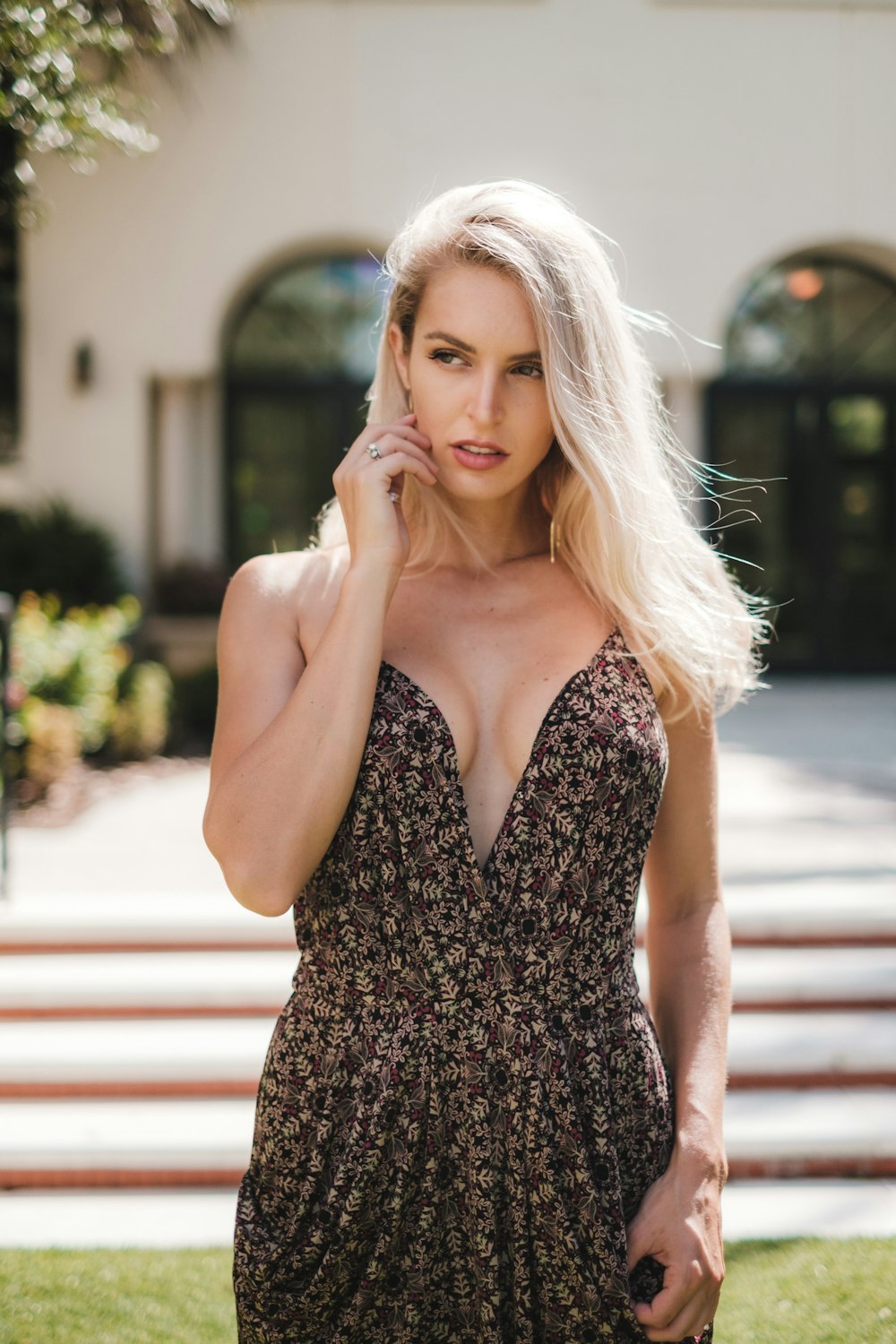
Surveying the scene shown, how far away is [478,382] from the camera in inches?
62.9

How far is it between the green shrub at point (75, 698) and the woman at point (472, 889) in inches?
214

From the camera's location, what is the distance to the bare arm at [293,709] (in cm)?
146

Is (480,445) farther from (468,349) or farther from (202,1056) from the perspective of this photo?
(202,1056)

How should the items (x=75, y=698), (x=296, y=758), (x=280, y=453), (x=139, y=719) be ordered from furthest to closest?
1. (x=280, y=453)
2. (x=139, y=719)
3. (x=75, y=698)
4. (x=296, y=758)

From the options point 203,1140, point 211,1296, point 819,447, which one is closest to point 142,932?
point 203,1140

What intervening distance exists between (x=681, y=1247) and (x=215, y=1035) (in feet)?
9.44

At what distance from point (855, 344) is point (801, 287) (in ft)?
2.71

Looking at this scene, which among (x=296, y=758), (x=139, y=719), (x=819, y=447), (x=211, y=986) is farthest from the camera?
(x=819, y=447)

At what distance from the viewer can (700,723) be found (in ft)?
5.72

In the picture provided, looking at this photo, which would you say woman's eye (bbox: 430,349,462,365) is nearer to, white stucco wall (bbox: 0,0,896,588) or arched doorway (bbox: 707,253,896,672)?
white stucco wall (bbox: 0,0,896,588)

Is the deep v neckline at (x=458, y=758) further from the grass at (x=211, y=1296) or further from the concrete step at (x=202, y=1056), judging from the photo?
the concrete step at (x=202, y=1056)

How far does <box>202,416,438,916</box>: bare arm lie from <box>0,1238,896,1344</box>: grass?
1.83m

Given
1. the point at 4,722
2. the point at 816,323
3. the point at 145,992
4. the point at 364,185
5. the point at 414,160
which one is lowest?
the point at 145,992

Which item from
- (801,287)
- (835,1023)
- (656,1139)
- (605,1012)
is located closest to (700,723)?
(605,1012)
